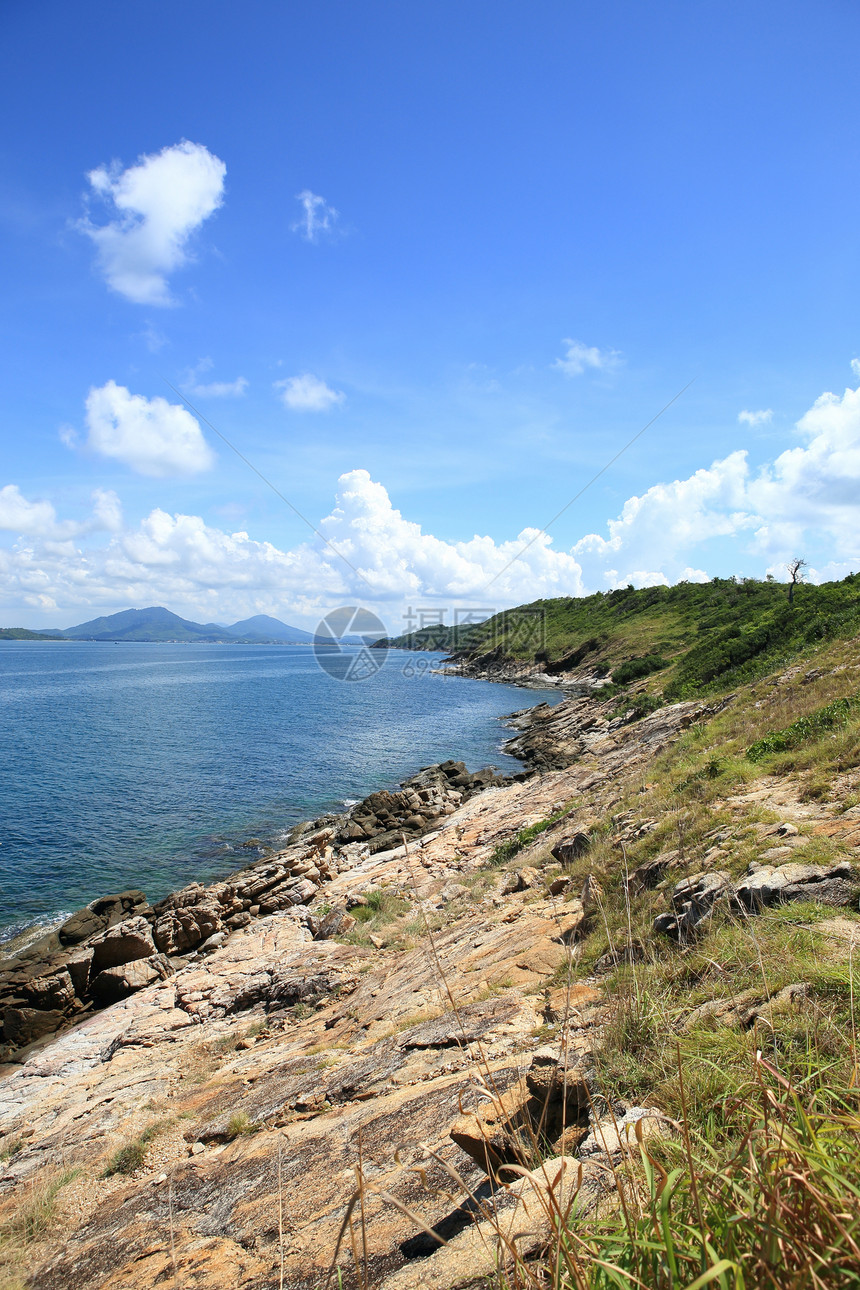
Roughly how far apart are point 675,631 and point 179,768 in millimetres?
55465

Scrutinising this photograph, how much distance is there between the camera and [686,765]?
13375 mm

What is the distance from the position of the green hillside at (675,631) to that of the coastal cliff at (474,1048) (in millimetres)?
13790

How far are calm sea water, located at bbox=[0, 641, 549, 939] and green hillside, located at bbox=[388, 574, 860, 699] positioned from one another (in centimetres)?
1304

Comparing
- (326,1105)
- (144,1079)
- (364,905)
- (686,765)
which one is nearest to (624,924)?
(326,1105)

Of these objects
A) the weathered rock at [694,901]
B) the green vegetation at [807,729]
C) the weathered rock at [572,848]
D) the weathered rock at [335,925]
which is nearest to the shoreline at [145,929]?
the weathered rock at [335,925]

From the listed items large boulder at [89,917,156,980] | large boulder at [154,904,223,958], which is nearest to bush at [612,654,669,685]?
large boulder at [154,904,223,958]

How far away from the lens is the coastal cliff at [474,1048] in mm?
3295

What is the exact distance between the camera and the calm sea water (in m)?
24.5

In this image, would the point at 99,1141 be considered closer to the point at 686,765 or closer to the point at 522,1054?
the point at 522,1054

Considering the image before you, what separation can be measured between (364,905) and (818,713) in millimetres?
12710

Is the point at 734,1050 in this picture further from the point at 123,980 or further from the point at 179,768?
the point at 179,768

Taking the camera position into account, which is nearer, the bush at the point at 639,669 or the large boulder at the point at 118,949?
the large boulder at the point at 118,949

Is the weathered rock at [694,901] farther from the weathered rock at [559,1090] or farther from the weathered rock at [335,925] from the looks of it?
the weathered rock at [335,925]

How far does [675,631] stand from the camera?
6906 cm
